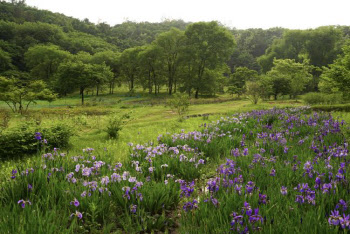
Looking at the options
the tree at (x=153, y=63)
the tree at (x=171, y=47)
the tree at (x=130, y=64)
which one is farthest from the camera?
the tree at (x=130, y=64)

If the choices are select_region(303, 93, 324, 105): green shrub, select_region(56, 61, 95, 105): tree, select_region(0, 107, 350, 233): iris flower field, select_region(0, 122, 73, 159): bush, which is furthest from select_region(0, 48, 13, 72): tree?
select_region(0, 107, 350, 233): iris flower field

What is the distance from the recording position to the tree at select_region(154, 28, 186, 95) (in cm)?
5188

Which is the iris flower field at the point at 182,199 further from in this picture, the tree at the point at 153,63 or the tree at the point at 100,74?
the tree at the point at 153,63

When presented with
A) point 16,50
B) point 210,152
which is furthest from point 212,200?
point 16,50

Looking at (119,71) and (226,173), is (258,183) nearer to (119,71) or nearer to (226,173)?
(226,173)

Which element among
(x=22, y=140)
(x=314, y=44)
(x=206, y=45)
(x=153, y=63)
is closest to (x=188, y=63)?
(x=206, y=45)

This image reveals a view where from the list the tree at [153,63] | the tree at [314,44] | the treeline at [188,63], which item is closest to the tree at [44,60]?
the treeline at [188,63]

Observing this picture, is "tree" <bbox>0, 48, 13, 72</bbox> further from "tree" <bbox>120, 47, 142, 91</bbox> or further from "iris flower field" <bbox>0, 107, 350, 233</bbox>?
"iris flower field" <bbox>0, 107, 350, 233</bbox>

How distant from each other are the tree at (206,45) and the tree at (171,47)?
97.8 inches

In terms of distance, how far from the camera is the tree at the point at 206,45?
49000 millimetres

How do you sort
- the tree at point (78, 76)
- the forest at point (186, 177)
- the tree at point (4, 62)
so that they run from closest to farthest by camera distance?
the forest at point (186, 177)
the tree at point (78, 76)
the tree at point (4, 62)

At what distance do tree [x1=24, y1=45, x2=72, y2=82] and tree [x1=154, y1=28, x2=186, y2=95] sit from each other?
3826 centimetres

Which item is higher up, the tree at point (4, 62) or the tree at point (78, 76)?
the tree at point (4, 62)

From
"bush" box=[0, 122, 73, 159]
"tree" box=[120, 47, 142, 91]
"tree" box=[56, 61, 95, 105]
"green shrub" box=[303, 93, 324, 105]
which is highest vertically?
"tree" box=[120, 47, 142, 91]
